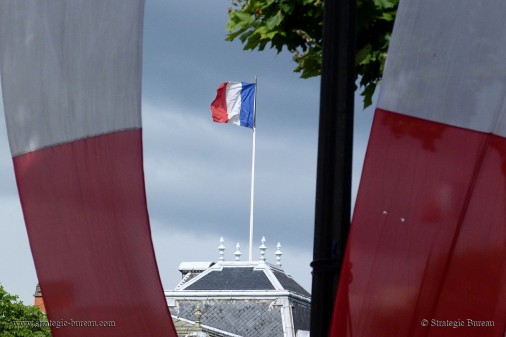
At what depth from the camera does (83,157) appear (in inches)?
135

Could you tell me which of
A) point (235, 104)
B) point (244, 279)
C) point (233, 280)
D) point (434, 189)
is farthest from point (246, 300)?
point (434, 189)

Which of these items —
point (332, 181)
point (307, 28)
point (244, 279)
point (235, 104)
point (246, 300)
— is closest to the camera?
point (332, 181)

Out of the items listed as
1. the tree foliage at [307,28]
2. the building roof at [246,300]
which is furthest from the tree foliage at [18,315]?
the tree foliage at [307,28]

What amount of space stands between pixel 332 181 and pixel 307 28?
13.5 ft

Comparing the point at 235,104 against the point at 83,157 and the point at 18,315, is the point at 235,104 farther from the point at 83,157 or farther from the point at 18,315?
the point at 83,157

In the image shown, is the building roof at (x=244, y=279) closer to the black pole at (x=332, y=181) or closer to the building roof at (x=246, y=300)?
the building roof at (x=246, y=300)

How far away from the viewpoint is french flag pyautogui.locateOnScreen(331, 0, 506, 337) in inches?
127

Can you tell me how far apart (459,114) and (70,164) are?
1.42 m

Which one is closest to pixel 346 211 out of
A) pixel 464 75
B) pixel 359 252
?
pixel 359 252

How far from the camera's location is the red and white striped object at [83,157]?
131 inches

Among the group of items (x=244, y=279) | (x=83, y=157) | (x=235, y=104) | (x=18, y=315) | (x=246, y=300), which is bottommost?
(x=18, y=315)

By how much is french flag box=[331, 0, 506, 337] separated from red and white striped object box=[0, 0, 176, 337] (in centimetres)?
77

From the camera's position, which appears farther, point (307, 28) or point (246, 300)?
point (246, 300)

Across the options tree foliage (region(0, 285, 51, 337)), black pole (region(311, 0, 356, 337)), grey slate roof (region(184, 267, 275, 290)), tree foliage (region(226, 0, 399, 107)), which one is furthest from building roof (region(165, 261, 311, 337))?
black pole (region(311, 0, 356, 337))
